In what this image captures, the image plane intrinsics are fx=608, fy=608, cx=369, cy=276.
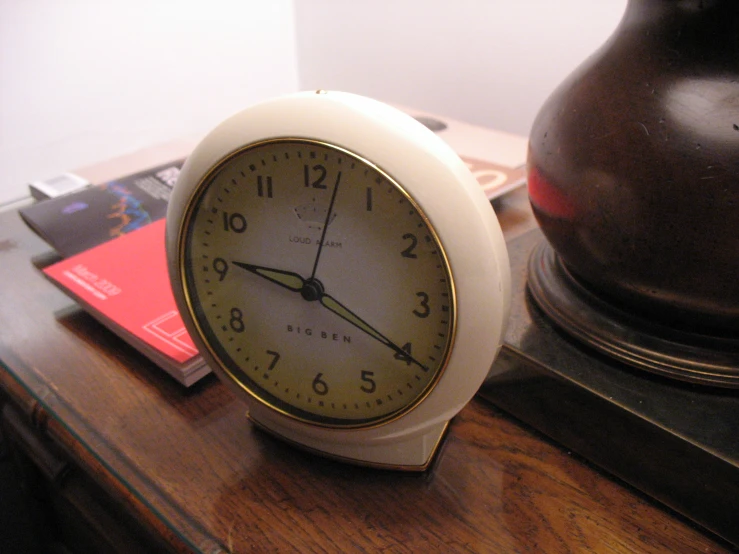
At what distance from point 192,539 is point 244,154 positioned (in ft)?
0.85

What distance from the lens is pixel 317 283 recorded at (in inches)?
15.9

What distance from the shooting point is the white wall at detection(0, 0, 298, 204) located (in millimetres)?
1002

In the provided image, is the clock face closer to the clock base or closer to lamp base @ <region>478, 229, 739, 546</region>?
the clock base

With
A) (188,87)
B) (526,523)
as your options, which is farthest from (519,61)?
(526,523)

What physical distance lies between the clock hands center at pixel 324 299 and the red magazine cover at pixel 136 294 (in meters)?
0.15

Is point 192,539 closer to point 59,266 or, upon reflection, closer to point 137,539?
point 137,539

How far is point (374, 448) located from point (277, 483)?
0.25 feet

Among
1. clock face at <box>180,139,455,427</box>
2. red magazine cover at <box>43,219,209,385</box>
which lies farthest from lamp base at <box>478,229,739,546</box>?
red magazine cover at <box>43,219,209,385</box>

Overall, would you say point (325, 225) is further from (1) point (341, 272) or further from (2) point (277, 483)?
(2) point (277, 483)

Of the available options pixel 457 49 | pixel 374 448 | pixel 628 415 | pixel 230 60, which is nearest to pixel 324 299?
pixel 374 448

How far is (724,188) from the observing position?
375mm

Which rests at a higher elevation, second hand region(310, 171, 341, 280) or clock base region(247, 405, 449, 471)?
second hand region(310, 171, 341, 280)

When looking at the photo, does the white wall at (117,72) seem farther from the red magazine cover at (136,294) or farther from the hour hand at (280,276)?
the hour hand at (280,276)

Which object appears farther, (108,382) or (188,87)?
(188,87)
